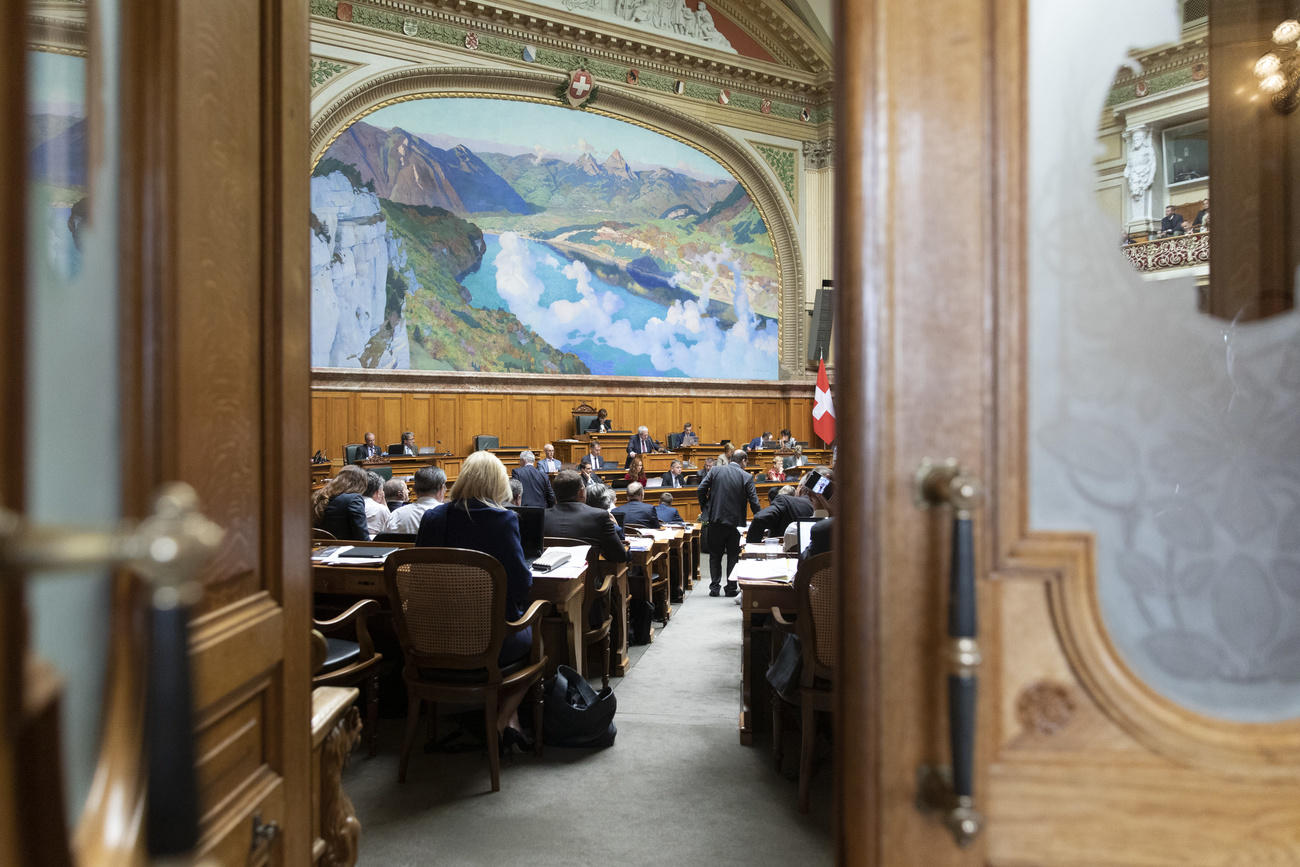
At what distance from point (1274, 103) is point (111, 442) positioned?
2.00 metres

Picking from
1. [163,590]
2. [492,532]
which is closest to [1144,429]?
[163,590]

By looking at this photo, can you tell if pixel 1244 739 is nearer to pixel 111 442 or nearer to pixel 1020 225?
pixel 1020 225

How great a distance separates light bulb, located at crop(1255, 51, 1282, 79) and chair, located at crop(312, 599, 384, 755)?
3329 mm

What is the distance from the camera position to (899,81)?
1.07m

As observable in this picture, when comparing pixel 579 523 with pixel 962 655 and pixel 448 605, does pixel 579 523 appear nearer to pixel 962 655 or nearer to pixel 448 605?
Answer: pixel 448 605

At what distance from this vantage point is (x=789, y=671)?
345cm

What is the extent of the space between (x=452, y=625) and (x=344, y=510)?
1.91 meters

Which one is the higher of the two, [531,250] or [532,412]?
[531,250]

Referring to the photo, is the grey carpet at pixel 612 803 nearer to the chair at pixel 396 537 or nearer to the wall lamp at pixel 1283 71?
the chair at pixel 396 537

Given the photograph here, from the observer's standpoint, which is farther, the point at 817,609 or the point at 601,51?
the point at 601,51

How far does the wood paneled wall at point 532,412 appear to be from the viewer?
42.1ft

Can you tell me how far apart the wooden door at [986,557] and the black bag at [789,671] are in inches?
92.6

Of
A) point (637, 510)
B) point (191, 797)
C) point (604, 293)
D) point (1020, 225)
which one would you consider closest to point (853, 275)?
point (1020, 225)

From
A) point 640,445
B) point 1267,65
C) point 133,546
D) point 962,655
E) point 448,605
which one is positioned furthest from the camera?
point 640,445
